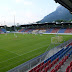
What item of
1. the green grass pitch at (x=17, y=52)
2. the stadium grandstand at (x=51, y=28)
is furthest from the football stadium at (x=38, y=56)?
the stadium grandstand at (x=51, y=28)

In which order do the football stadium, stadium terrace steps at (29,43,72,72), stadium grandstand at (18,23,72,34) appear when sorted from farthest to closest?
1. stadium grandstand at (18,23,72,34)
2. the football stadium
3. stadium terrace steps at (29,43,72,72)

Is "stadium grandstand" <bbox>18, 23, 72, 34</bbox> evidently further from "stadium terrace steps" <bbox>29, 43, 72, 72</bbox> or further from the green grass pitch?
"stadium terrace steps" <bbox>29, 43, 72, 72</bbox>

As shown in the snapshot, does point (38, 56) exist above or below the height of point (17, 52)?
above

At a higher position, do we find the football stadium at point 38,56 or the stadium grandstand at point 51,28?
the stadium grandstand at point 51,28

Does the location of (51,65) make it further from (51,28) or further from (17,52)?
(51,28)

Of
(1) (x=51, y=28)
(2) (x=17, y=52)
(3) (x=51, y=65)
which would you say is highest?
(1) (x=51, y=28)

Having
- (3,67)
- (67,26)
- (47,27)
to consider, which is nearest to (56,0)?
(3,67)

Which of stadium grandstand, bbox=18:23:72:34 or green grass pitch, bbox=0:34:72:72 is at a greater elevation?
stadium grandstand, bbox=18:23:72:34

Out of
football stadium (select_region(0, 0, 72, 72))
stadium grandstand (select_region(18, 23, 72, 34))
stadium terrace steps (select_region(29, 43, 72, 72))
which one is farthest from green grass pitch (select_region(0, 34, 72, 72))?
stadium grandstand (select_region(18, 23, 72, 34))

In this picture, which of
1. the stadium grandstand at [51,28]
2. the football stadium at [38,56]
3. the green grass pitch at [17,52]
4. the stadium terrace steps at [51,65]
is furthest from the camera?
the stadium grandstand at [51,28]

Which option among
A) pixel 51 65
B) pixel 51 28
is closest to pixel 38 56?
pixel 51 65

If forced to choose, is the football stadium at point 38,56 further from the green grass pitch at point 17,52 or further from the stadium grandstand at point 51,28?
the stadium grandstand at point 51,28

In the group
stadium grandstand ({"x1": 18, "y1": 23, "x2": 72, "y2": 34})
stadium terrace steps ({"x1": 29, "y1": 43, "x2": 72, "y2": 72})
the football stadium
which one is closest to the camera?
stadium terrace steps ({"x1": 29, "y1": 43, "x2": 72, "y2": 72})

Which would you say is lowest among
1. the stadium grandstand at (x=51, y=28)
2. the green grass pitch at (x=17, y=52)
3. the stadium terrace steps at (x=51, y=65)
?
the green grass pitch at (x=17, y=52)
